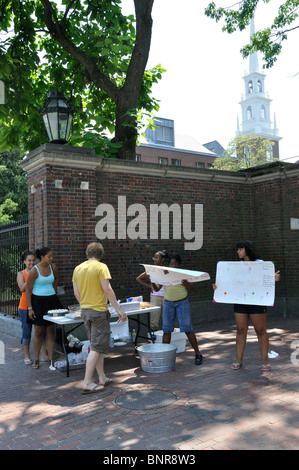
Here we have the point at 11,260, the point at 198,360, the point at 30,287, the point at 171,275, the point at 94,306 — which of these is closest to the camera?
the point at 94,306

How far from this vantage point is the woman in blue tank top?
689 cm

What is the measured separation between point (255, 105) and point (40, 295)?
9431cm

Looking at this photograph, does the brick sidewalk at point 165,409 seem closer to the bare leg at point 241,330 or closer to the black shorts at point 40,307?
the bare leg at point 241,330

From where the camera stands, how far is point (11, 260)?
1058 cm

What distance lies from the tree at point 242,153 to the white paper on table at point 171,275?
33195 millimetres

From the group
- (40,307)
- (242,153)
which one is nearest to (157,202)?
(40,307)

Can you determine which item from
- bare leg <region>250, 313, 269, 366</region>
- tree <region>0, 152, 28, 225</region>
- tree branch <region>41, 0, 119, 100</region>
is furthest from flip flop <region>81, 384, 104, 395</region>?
tree <region>0, 152, 28, 225</region>

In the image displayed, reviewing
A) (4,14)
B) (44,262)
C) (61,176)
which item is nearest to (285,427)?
(44,262)

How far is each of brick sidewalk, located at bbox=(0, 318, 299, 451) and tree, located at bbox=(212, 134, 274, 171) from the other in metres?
33.3

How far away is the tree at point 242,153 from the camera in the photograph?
127 ft

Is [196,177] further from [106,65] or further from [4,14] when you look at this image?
[4,14]

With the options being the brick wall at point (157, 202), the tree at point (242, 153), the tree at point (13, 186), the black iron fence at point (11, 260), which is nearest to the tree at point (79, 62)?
the brick wall at point (157, 202)

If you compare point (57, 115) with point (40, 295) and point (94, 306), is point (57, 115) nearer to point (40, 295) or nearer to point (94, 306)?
point (40, 295)

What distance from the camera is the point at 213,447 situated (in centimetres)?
372
